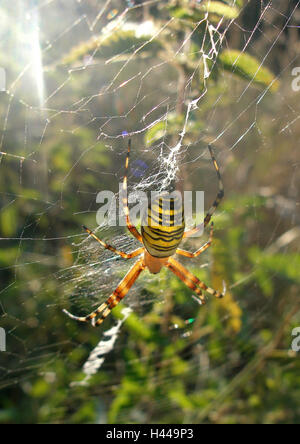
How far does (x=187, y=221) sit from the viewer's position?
2215 mm

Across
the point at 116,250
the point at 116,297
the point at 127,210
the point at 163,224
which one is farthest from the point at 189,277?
the point at 163,224

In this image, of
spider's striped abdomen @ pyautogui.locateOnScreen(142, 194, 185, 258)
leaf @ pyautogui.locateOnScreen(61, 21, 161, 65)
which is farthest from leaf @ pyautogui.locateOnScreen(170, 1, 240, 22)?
spider's striped abdomen @ pyautogui.locateOnScreen(142, 194, 185, 258)

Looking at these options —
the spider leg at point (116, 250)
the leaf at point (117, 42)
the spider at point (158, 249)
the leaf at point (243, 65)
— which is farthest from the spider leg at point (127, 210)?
the leaf at point (243, 65)

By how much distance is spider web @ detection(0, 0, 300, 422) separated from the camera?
58.8 inches

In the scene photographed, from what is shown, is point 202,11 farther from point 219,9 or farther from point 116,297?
point 116,297

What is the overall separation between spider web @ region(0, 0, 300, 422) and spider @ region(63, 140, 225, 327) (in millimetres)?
92

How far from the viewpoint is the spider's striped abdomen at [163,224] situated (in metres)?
1.54

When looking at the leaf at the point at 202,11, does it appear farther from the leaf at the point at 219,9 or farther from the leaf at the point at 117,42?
the leaf at the point at 117,42

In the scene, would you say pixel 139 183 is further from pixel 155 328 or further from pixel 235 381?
pixel 235 381

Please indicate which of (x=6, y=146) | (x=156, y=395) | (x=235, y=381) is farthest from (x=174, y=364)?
(x=6, y=146)

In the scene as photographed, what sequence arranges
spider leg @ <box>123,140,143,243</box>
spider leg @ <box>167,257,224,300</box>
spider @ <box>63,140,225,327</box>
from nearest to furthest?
spider @ <box>63,140,225,327</box> < spider leg @ <box>123,140,143,243</box> < spider leg @ <box>167,257,224,300</box>

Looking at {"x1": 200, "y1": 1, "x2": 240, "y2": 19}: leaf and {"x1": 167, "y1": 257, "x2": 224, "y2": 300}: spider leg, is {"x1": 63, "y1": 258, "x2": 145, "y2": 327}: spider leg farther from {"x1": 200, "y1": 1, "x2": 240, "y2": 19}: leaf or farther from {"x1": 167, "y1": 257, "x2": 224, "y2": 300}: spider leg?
{"x1": 200, "y1": 1, "x2": 240, "y2": 19}: leaf

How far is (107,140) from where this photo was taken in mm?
1762

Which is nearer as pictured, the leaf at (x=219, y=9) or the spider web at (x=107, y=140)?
the leaf at (x=219, y=9)
